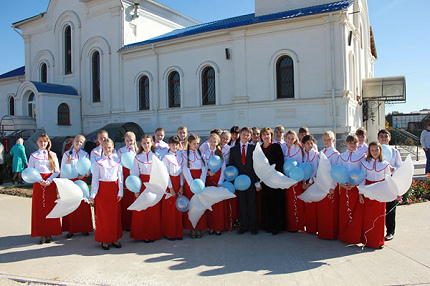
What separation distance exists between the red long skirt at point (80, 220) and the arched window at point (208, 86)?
1133 centimetres

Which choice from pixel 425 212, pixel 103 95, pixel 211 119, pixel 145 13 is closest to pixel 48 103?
pixel 103 95

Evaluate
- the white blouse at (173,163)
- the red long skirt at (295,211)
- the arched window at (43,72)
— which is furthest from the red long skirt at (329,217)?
the arched window at (43,72)

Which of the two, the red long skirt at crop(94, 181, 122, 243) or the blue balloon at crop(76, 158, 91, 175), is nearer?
the red long skirt at crop(94, 181, 122, 243)

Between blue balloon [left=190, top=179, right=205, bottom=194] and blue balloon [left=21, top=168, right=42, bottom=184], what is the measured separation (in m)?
2.53

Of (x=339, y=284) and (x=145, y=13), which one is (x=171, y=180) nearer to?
(x=339, y=284)

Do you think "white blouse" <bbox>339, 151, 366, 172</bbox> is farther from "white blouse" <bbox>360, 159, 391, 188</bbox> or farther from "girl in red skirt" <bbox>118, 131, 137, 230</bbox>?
"girl in red skirt" <bbox>118, 131, 137, 230</bbox>

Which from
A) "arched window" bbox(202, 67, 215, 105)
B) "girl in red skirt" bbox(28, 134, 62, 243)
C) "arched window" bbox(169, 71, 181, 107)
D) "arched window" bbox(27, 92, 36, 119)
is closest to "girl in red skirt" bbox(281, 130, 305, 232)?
"girl in red skirt" bbox(28, 134, 62, 243)

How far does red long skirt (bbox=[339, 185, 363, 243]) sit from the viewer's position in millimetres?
5215

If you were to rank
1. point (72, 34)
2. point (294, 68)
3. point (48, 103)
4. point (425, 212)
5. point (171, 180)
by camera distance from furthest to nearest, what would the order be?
1. point (72, 34)
2. point (48, 103)
3. point (294, 68)
4. point (425, 212)
5. point (171, 180)

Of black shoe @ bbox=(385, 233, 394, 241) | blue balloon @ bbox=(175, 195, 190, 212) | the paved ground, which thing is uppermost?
blue balloon @ bbox=(175, 195, 190, 212)

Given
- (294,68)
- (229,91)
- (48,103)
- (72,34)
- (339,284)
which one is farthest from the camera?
(72,34)

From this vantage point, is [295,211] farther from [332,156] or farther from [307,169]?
[332,156]

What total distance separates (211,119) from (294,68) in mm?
4580

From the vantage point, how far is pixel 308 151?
5.93 metres
